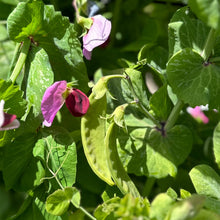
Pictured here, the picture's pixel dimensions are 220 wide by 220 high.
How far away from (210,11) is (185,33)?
17 centimetres

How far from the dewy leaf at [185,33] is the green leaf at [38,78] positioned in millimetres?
180

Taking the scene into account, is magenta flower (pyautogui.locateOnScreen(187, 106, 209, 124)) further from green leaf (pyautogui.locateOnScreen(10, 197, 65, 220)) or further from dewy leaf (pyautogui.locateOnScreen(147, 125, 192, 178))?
green leaf (pyautogui.locateOnScreen(10, 197, 65, 220))

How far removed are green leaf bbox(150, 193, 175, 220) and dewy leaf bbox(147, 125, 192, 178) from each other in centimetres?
23

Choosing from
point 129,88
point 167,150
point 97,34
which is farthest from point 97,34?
point 167,150

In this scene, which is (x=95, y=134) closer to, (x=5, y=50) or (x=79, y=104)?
(x=79, y=104)

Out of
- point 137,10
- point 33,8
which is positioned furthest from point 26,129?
point 137,10

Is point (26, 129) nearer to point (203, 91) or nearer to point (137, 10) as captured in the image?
point (203, 91)

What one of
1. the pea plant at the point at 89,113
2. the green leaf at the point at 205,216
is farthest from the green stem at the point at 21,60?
the green leaf at the point at 205,216

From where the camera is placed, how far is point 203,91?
58cm

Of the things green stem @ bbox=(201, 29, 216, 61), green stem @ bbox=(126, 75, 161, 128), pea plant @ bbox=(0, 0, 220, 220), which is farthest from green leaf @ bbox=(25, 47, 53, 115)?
green stem @ bbox=(201, 29, 216, 61)

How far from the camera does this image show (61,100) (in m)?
0.57

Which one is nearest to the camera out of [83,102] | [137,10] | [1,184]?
[83,102]

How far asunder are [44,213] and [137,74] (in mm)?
242

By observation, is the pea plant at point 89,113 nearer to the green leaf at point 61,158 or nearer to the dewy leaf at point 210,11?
the green leaf at point 61,158
